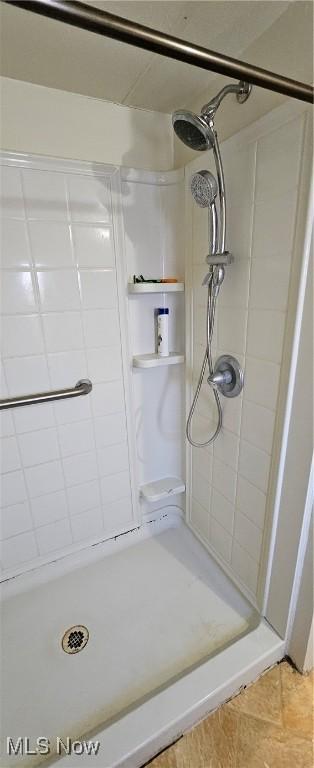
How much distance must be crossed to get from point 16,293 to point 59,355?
252 millimetres

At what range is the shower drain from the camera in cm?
109

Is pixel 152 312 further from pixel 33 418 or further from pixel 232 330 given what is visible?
pixel 33 418

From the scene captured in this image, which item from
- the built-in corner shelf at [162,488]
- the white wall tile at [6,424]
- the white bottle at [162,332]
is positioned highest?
the white bottle at [162,332]

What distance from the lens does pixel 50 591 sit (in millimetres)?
1296

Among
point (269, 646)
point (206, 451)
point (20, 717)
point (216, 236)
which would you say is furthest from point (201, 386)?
point (20, 717)

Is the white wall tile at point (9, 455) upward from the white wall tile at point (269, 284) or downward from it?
downward

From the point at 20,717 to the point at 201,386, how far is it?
1216mm

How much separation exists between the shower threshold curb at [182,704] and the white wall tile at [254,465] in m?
0.54

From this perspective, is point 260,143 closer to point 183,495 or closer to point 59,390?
point 59,390

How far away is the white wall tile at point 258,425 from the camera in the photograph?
912 millimetres

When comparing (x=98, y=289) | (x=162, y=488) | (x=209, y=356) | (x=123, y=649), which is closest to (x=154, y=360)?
(x=209, y=356)

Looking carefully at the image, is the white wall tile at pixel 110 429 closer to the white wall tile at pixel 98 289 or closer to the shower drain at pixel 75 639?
the white wall tile at pixel 98 289

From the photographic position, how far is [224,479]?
3.88ft

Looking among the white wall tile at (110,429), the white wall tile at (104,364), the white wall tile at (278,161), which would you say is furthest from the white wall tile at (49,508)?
the white wall tile at (278,161)
